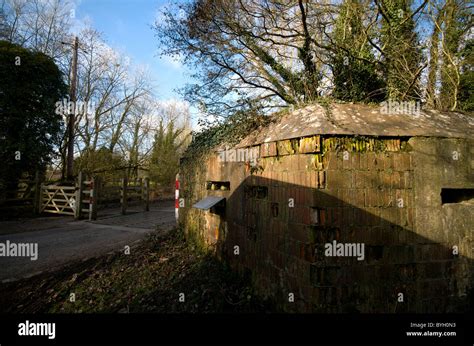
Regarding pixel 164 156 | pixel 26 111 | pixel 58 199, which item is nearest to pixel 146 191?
pixel 58 199

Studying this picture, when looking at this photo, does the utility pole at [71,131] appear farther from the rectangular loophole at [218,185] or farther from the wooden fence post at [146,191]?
the rectangular loophole at [218,185]

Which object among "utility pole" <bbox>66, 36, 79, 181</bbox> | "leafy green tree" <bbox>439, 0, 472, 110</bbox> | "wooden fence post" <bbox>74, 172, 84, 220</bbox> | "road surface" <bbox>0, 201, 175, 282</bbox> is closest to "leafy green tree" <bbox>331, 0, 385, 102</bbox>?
"leafy green tree" <bbox>439, 0, 472, 110</bbox>

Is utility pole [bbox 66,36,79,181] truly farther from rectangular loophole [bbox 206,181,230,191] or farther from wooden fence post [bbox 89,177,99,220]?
rectangular loophole [bbox 206,181,230,191]

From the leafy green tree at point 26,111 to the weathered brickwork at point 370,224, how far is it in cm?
1355

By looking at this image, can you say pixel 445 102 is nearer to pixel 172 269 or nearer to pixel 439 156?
pixel 439 156

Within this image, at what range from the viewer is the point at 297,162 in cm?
315

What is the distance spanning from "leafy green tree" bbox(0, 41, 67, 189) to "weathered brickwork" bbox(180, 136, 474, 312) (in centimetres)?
1355

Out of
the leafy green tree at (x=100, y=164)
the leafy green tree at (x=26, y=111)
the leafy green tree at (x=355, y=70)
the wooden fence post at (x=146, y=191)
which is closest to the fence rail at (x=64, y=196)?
the leafy green tree at (x=26, y=111)

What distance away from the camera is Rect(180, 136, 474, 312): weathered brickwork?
290cm

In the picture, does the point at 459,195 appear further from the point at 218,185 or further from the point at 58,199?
the point at 58,199

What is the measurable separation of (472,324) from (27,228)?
12.3 metres

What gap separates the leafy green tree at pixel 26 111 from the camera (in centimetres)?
1160

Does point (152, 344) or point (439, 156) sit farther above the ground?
point (439, 156)

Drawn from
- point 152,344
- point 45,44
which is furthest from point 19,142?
point 152,344
